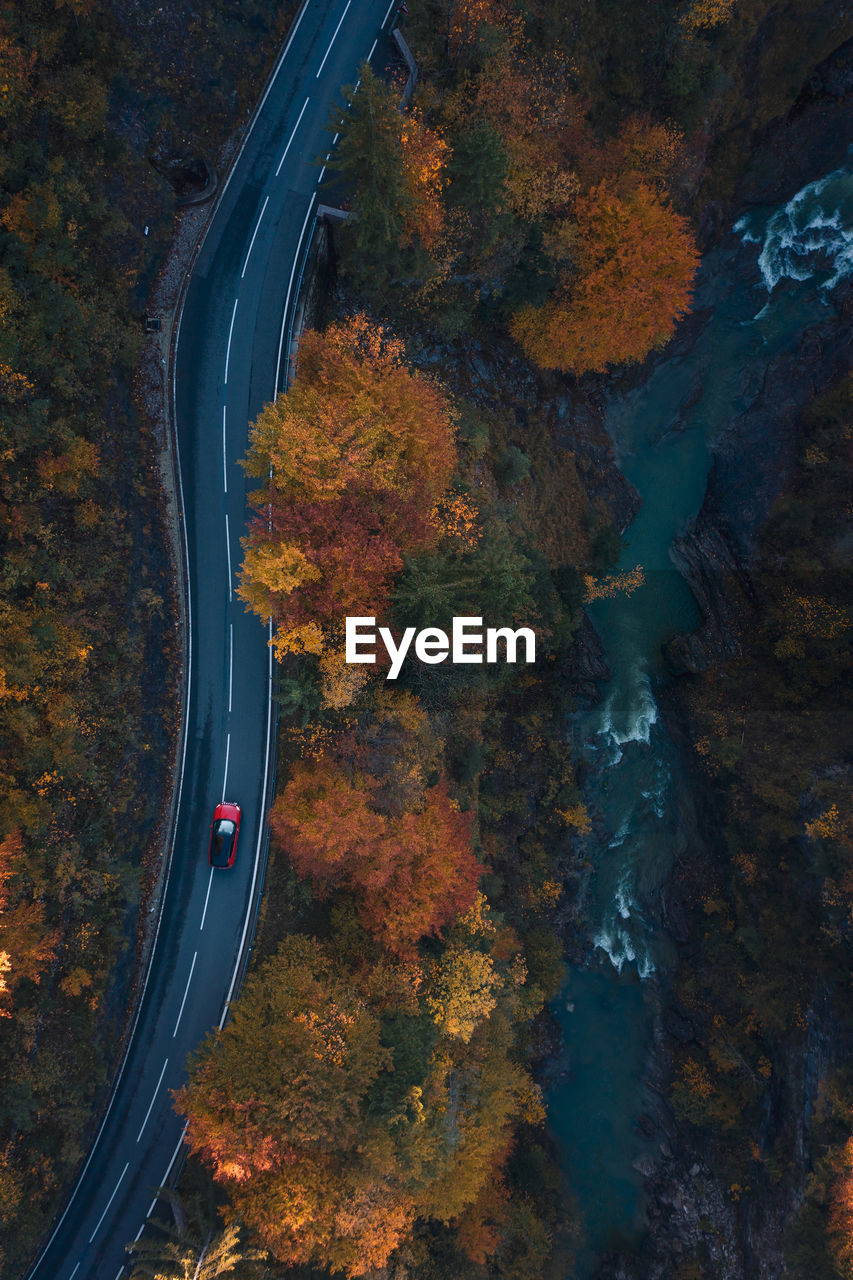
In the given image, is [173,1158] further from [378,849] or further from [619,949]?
[619,949]

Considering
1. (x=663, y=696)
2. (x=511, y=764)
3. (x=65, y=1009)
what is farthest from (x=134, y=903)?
(x=663, y=696)

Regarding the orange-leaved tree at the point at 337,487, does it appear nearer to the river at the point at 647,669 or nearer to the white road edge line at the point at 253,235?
the white road edge line at the point at 253,235

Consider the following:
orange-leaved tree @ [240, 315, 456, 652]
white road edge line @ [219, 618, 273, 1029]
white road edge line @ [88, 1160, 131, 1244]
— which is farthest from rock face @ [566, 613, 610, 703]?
white road edge line @ [88, 1160, 131, 1244]

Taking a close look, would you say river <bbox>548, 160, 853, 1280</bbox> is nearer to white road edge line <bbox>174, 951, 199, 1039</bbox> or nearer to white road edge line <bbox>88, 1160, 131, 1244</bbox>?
white road edge line <bbox>174, 951, 199, 1039</bbox>

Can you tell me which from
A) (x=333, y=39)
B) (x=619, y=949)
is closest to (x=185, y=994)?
(x=619, y=949)

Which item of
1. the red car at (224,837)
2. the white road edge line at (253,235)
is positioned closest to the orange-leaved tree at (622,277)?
the white road edge line at (253,235)
